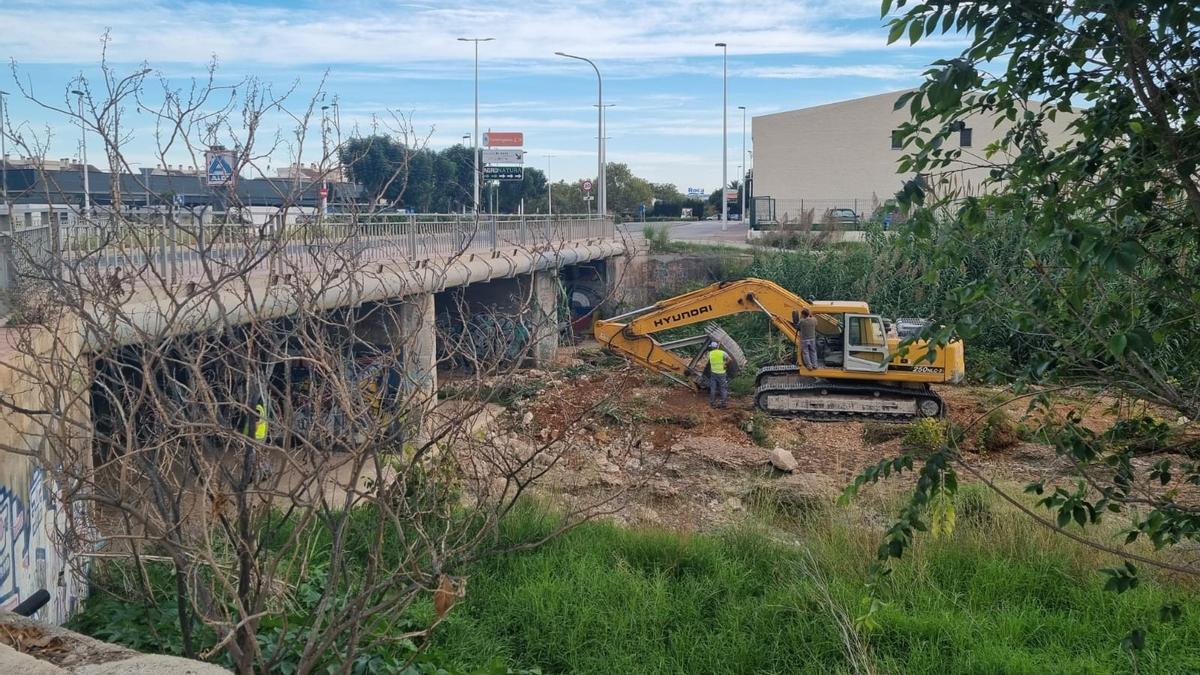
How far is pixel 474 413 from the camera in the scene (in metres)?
5.86

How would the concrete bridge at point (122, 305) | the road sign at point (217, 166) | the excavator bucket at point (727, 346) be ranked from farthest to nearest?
the excavator bucket at point (727, 346) < the road sign at point (217, 166) < the concrete bridge at point (122, 305)

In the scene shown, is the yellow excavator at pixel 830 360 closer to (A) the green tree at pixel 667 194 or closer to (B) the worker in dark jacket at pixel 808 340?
(B) the worker in dark jacket at pixel 808 340

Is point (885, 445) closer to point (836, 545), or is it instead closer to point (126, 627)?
point (836, 545)

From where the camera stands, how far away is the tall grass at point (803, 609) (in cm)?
812

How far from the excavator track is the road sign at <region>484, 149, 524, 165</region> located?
2827 centimetres

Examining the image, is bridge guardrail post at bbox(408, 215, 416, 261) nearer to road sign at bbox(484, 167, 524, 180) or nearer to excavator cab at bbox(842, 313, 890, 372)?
excavator cab at bbox(842, 313, 890, 372)

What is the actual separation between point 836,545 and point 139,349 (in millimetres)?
6578

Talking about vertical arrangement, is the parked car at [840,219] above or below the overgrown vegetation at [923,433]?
above

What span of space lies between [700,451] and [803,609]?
1025cm

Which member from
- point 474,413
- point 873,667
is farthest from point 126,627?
point 873,667

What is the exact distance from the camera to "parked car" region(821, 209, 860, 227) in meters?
37.8

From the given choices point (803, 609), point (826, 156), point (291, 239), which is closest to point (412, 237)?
point (291, 239)

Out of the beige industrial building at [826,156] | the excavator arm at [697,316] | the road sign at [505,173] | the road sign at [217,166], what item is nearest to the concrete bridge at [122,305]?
the road sign at [217,166]

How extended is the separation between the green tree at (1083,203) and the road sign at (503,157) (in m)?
43.5
